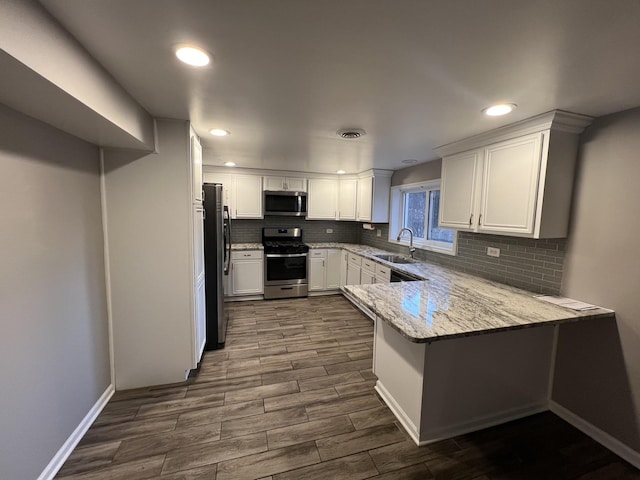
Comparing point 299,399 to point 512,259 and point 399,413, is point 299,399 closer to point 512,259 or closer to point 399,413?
point 399,413

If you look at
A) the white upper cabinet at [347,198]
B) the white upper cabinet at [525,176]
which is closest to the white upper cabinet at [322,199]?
the white upper cabinet at [347,198]

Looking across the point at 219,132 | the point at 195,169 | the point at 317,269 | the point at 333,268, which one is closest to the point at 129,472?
the point at 195,169

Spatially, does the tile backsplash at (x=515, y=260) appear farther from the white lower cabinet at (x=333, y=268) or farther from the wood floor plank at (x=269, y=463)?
the wood floor plank at (x=269, y=463)

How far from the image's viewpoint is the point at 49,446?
58.3 inches

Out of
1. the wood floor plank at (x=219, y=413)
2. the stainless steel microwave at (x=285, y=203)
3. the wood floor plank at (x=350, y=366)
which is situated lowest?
the wood floor plank at (x=219, y=413)

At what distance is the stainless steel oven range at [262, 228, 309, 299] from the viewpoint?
4.44 m

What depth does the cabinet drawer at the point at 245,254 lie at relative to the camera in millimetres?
4312

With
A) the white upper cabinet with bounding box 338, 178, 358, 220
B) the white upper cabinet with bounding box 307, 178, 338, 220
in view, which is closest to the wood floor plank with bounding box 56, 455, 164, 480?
the white upper cabinet with bounding box 307, 178, 338, 220

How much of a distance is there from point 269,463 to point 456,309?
1534 mm

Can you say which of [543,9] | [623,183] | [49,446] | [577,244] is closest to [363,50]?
[543,9]

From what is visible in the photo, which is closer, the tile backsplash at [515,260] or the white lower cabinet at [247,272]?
the tile backsplash at [515,260]

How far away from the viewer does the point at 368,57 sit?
1219 mm

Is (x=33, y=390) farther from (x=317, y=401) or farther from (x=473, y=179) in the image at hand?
(x=473, y=179)

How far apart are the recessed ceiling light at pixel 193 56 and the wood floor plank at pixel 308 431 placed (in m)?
2.26
